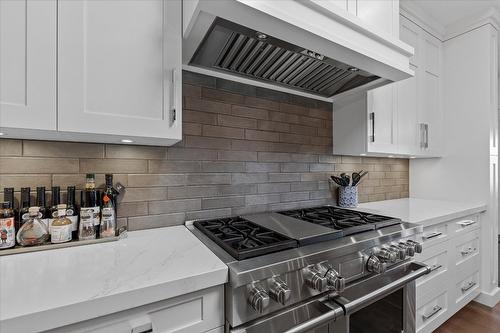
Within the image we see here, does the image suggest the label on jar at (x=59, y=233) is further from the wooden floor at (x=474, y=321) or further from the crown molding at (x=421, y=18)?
the crown molding at (x=421, y=18)

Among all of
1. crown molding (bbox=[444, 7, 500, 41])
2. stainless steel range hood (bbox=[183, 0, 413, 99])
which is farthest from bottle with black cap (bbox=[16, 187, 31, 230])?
crown molding (bbox=[444, 7, 500, 41])

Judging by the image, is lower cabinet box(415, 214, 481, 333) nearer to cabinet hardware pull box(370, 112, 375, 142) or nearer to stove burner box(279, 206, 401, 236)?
stove burner box(279, 206, 401, 236)

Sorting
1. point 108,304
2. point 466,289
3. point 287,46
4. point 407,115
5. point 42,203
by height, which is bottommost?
point 466,289

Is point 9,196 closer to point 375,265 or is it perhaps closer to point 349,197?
point 375,265

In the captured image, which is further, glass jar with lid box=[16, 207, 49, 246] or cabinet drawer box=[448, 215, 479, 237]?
cabinet drawer box=[448, 215, 479, 237]

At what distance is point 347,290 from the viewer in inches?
43.8

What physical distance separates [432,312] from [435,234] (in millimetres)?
560

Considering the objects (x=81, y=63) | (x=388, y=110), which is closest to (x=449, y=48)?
(x=388, y=110)

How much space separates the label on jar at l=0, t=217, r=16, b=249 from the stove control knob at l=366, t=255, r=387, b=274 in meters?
1.50

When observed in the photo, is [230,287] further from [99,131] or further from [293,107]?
[293,107]

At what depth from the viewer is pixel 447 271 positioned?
190 cm

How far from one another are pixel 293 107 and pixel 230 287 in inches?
55.3

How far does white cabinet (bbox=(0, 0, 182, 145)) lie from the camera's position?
2.73 feet

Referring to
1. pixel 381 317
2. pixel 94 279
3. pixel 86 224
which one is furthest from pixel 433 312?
pixel 86 224
